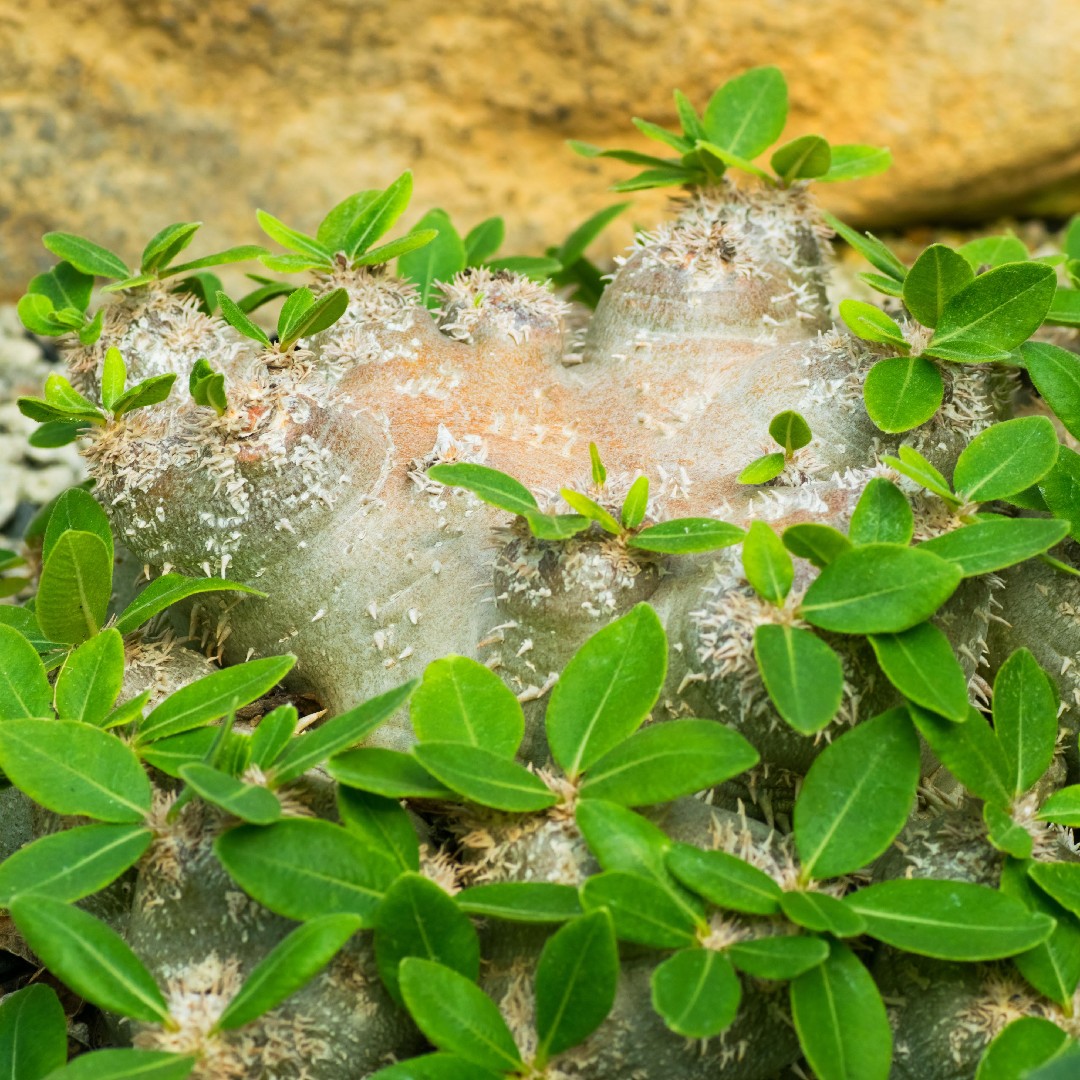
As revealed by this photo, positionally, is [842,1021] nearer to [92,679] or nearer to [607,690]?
[607,690]

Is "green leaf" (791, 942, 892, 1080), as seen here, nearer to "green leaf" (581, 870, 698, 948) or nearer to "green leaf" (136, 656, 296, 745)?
"green leaf" (581, 870, 698, 948)

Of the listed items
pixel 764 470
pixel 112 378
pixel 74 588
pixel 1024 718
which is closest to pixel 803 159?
pixel 764 470

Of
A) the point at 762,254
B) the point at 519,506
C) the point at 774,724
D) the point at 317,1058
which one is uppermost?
the point at 762,254

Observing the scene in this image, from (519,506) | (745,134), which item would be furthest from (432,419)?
(745,134)

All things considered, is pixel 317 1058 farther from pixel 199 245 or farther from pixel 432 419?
pixel 199 245

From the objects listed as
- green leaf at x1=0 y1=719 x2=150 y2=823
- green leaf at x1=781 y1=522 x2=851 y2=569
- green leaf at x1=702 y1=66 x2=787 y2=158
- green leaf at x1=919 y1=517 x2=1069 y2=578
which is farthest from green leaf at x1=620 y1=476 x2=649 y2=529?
green leaf at x1=702 y1=66 x2=787 y2=158

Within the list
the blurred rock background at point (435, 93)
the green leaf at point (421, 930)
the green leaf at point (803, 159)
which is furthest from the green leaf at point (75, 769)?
the blurred rock background at point (435, 93)

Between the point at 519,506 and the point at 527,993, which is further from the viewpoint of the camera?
the point at 519,506
